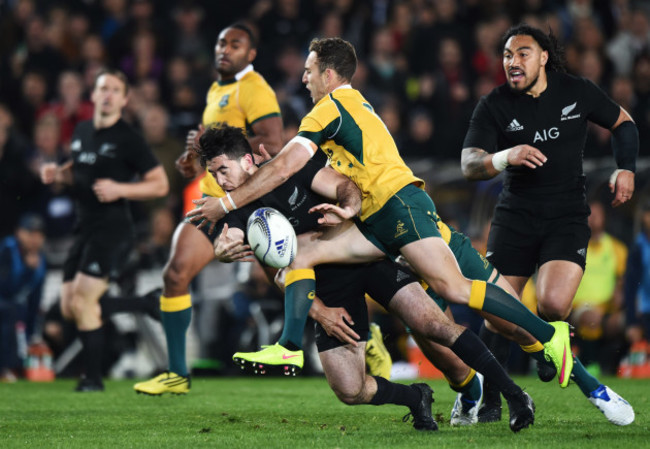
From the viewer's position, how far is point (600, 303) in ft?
34.4

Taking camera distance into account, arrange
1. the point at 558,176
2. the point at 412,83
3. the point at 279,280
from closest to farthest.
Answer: the point at 279,280, the point at 558,176, the point at 412,83

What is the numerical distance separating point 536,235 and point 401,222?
4.17 feet

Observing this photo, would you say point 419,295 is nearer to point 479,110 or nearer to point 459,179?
point 479,110

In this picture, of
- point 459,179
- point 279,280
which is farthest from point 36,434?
point 459,179

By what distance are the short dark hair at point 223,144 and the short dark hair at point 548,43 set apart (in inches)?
79.5

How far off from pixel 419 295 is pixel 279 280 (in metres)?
0.87

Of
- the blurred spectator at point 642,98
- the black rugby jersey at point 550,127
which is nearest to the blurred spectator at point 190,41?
the blurred spectator at point 642,98

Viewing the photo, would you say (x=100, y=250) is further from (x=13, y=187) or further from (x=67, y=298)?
(x=13, y=187)

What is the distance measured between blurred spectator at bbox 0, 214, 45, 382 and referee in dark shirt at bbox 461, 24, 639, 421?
5.93 m

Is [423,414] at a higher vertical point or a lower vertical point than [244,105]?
lower

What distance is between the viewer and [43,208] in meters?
11.8

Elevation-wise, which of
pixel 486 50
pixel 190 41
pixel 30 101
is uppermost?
pixel 190 41

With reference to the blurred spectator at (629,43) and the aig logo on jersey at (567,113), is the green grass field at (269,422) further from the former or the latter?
the blurred spectator at (629,43)

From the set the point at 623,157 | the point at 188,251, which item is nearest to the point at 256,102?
the point at 188,251
